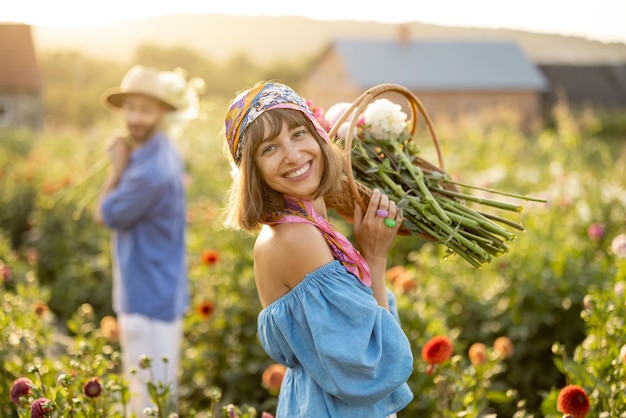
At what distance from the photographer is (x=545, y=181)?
728cm

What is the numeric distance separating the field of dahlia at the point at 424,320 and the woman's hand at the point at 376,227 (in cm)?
62

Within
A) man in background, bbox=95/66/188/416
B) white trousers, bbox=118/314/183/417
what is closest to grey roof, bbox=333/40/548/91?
man in background, bbox=95/66/188/416

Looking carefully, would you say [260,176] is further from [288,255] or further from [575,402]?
[575,402]

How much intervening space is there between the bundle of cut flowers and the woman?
0.16 m

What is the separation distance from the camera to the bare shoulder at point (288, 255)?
6.00 ft

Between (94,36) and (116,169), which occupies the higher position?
(116,169)

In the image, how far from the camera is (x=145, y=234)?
3816 mm

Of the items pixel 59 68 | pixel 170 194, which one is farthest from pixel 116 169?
pixel 59 68

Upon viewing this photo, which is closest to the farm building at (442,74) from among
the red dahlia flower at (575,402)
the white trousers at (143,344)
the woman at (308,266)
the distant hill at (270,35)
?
the distant hill at (270,35)

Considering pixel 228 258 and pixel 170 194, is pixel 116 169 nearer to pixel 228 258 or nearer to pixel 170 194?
pixel 170 194

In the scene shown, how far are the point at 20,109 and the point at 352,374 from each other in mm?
26387

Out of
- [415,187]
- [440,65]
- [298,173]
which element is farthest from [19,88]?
[298,173]

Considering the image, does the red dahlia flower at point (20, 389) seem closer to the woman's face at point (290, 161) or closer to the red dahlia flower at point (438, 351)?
the woman's face at point (290, 161)

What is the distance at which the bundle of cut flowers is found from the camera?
80.9 inches
